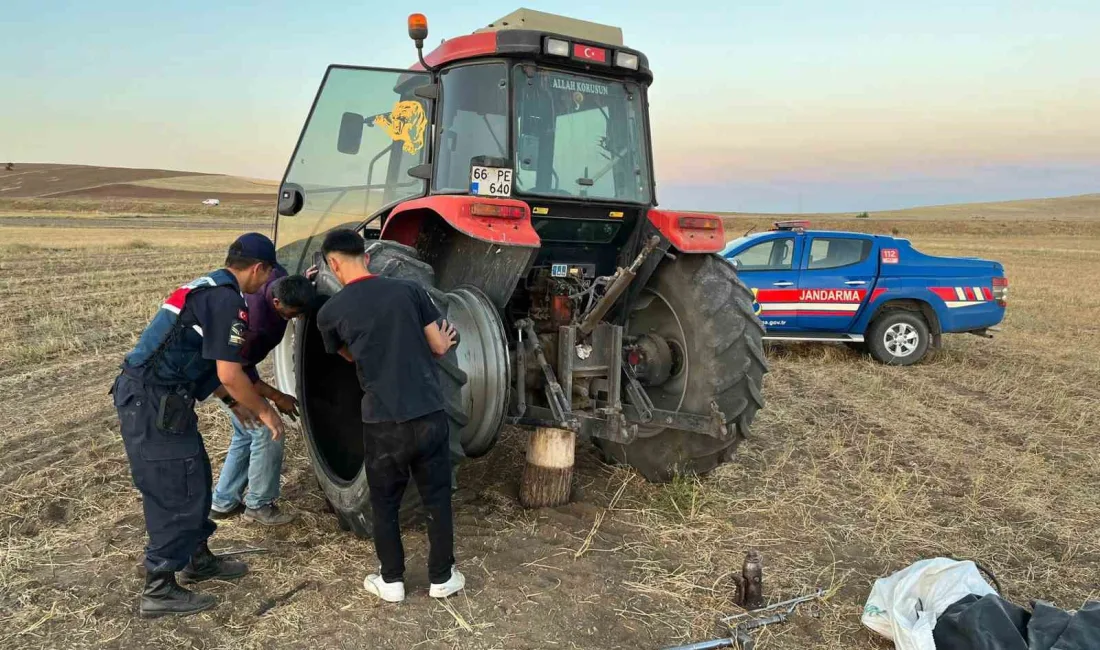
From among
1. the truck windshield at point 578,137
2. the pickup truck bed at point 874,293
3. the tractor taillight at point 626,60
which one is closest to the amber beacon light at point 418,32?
the truck windshield at point 578,137

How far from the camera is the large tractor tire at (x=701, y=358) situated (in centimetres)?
427

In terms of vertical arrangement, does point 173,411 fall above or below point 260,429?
above

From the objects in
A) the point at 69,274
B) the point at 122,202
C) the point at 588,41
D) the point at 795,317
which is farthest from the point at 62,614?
the point at 122,202

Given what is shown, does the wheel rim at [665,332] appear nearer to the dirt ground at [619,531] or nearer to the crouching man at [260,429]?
the dirt ground at [619,531]

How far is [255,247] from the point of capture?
3.50 metres

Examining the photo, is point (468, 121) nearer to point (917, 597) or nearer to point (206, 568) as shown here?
point (206, 568)

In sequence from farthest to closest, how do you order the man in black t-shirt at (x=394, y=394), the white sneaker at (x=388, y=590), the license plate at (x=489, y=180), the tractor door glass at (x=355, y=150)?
the tractor door glass at (x=355, y=150) → the license plate at (x=489, y=180) → the white sneaker at (x=388, y=590) → the man in black t-shirt at (x=394, y=394)

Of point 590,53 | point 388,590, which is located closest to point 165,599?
point 388,590

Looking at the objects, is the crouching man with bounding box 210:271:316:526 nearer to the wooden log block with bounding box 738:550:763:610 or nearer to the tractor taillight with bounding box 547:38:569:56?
the tractor taillight with bounding box 547:38:569:56

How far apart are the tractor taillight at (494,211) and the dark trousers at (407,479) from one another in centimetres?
99

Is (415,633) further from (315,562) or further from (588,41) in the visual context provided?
(588,41)

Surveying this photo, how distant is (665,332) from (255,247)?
2.36m

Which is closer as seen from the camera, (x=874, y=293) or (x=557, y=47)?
(x=557, y=47)

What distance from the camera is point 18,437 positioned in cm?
532
